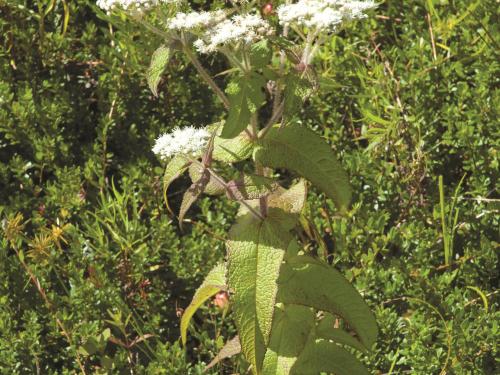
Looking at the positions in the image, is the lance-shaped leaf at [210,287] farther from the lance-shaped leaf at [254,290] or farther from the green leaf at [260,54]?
the green leaf at [260,54]

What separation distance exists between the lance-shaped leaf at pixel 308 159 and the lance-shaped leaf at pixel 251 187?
0.21 feet

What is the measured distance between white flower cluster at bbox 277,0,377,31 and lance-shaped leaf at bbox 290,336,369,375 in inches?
43.6

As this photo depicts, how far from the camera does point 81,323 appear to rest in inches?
136

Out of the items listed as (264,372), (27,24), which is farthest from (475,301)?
(27,24)

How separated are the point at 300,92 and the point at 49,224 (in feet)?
6.21

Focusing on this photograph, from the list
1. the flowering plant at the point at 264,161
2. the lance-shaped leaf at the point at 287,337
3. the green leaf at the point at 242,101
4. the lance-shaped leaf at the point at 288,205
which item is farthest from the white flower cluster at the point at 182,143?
the lance-shaped leaf at the point at 287,337

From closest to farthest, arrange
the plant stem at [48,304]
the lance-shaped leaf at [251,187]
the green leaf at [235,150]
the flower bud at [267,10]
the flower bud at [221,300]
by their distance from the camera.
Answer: the lance-shaped leaf at [251,187] < the green leaf at [235,150] < the plant stem at [48,304] < the flower bud at [221,300] < the flower bud at [267,10]

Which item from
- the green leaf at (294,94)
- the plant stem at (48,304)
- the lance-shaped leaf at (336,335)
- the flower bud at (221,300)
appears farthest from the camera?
the flower bud at (221,300)

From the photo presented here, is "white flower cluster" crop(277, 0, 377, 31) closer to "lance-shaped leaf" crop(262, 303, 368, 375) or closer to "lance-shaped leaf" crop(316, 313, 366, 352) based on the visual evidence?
"lance-shaped leaf" crop(262, 303, 368, 375)

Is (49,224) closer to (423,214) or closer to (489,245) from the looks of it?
(423,214)

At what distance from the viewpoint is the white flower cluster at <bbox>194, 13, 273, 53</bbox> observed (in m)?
2.27

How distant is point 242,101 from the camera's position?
2.38 m

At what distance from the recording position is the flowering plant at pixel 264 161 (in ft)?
7.79

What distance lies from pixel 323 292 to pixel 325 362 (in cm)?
36
